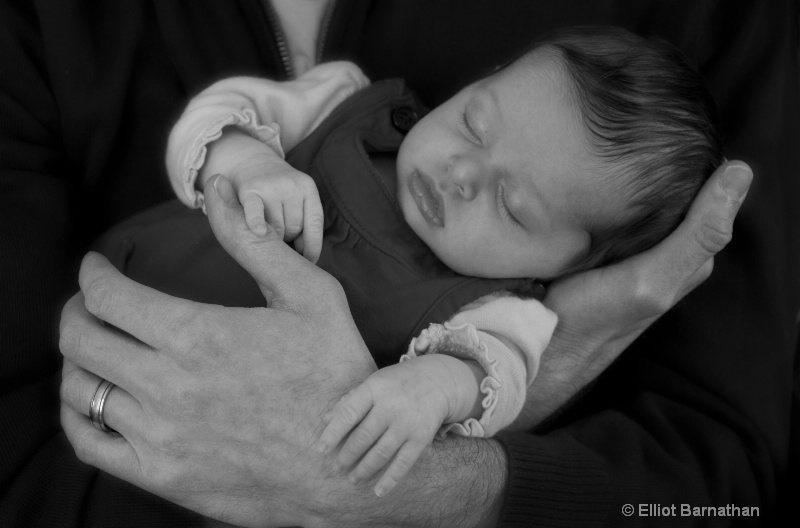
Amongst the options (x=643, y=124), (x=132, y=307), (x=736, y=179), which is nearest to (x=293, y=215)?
(x=132, y=307)

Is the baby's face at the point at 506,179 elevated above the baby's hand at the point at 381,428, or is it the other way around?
the baby's face at the point at 506,179

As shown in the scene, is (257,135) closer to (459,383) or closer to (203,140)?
(203,140)

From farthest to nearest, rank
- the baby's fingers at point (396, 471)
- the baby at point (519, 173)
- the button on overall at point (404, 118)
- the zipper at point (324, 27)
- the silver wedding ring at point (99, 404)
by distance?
1. the zipper at point (324, 27)
2. the button on overall at point (404, 118)
3. the baby at point (519, 173)
4. the silver wedding ring at point (99, 404)
5. the baby's fingers at point (396, 471)

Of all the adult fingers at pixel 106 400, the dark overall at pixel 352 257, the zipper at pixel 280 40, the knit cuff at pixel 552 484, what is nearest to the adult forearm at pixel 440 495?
the knit cuff at pixel 552 484

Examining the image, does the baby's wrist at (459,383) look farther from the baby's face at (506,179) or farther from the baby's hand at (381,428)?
the baby's face at (506,179)

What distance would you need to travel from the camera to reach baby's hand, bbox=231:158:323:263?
1.10 metres

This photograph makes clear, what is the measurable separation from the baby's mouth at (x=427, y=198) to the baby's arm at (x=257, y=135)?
0.22 m

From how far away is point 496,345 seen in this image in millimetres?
1199

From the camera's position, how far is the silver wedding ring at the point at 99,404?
1063 millimetres

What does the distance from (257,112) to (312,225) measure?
1.19 ft

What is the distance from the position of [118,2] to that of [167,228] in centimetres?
50

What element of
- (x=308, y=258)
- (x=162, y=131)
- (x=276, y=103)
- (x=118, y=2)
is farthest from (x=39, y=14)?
(x=308, y=258)

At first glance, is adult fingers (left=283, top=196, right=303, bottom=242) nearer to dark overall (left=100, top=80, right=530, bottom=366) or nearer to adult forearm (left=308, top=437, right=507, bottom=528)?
dark overall (left=100, top=80, right=530, bottom=366)

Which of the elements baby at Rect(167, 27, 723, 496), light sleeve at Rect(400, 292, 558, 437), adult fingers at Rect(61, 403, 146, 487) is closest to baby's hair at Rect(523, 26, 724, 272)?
baby at Rect(167, 27, 723, 496)
